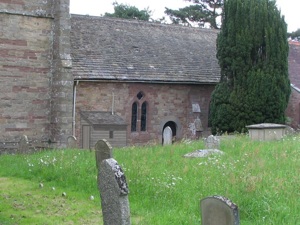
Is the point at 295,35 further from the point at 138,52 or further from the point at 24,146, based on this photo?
the point at 24,146

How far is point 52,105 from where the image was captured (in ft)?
70.6

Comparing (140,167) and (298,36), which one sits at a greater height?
(298,36)

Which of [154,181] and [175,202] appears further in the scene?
[154,181]

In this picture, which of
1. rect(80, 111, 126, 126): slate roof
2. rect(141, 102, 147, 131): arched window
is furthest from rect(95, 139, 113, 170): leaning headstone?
rect(141, 102, 147, 131): arched window

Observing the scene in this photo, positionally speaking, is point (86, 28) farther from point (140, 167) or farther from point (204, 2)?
point (204, 2)

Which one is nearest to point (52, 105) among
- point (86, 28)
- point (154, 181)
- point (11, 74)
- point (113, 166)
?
point (11, 74)

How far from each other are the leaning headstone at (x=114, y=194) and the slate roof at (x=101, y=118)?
13977 millimetres

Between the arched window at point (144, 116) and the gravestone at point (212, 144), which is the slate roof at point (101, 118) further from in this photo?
the gravestone at point (212, 144)

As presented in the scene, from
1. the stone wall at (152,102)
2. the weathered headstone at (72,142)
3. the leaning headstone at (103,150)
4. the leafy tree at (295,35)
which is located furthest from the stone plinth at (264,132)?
the leafy tree at (295,35)

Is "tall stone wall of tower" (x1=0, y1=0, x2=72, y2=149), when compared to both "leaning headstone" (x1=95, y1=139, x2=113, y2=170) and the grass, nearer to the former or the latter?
the grass

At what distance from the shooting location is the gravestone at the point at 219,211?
5.89 meters

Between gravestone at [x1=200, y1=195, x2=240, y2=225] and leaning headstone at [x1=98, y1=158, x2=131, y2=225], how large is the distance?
5.34ft

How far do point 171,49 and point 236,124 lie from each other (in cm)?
633

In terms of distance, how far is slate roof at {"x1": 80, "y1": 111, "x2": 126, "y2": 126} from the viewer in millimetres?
22112
